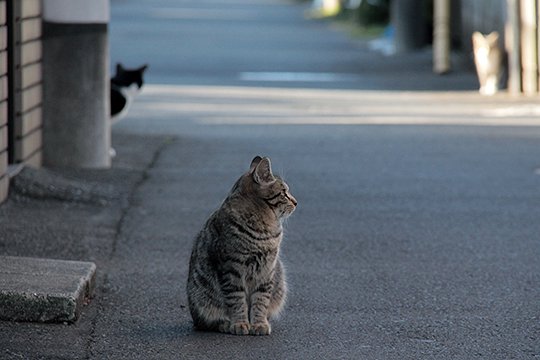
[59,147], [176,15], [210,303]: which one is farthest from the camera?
[176,15]

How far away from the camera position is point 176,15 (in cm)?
4825


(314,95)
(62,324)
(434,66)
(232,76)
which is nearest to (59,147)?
(62,324)

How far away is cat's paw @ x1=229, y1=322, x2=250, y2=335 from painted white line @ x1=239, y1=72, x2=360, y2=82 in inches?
690

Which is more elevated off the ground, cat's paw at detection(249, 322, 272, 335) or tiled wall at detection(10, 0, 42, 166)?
tiled wall at detection(10, 0, 42, 166)

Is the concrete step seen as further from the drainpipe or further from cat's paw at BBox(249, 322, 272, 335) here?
the drainpipe

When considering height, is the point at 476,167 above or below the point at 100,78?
below

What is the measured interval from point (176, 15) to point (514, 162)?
35.3 meters

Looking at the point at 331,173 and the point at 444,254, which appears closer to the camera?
the point at 444,254

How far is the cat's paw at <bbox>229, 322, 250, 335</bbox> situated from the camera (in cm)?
679

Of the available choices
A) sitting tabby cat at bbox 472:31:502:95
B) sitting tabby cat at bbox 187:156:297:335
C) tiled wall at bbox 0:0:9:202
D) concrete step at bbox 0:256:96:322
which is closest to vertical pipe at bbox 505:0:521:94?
sitting tabby cat at bbox 472:31:502:95

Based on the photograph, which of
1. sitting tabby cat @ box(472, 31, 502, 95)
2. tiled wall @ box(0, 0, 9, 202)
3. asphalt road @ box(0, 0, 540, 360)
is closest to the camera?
asphalt road @ box(0, 0, 540, 360)

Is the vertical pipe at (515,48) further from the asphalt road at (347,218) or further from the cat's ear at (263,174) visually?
the cat's ear at (263,174)

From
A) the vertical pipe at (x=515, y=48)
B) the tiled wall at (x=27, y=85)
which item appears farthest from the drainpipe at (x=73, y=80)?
the vertical pipe at (x=515, y=48)

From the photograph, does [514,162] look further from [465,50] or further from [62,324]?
[465,50]
